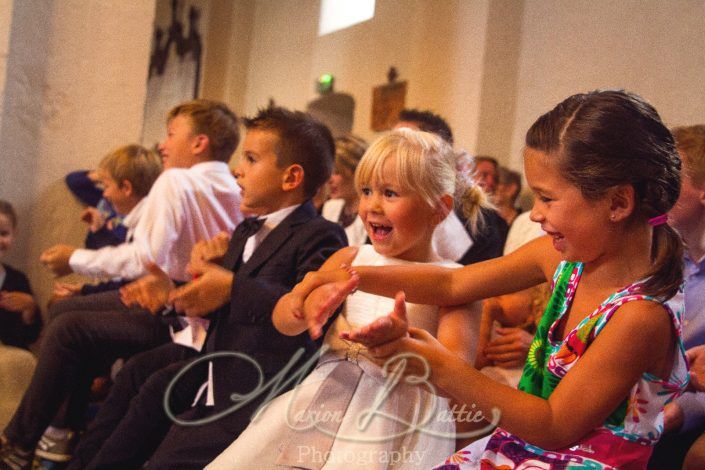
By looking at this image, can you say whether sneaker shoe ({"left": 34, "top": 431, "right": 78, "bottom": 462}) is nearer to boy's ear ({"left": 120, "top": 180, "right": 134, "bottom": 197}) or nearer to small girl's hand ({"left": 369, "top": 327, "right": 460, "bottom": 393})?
boy's ear ({"left": 120, "top": 180, "right": 134, "bottom": 197})

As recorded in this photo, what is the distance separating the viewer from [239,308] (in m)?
1.98

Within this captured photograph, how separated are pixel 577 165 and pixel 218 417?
1.10m

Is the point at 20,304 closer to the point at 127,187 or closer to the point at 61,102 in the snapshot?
the point at 127,187

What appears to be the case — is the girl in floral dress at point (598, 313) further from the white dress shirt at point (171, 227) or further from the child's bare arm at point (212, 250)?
the white dress shirt at point (171, 227)

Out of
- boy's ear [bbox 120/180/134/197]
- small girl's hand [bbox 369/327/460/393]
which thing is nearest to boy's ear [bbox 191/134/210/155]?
boy's ear [bbox 120/180/134/197]

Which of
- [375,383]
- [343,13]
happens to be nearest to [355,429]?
[375,383]

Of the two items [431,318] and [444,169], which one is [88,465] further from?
[444,169]

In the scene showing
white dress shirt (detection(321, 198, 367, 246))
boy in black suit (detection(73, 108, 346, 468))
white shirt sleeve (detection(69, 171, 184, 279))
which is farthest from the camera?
white dress shirt (detection(321, 198, 367, 246))

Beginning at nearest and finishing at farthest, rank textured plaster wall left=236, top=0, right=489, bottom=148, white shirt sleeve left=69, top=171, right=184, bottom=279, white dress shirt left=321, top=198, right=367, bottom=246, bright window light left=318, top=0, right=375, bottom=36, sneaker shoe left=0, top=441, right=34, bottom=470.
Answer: sneaker shoe left=0, top=441, right=34, bottom=470
white shirt sleeve left=69, top=171, right=184, bottom=279
white dress shirt left=321, top=198, right=367, bottom=246
bright window light left=318, top=0, right=375, bottom=36
textured plaster wall left=236, top=0, right=489, bottom=148

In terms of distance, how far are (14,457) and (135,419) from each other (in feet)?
1.67

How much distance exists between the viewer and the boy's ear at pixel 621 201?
A: 4.12 feet

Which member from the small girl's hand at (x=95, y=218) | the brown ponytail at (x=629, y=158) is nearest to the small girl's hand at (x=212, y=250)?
the brown ponytail at (x=629, y=158)

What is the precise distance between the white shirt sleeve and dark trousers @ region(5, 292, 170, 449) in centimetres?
16

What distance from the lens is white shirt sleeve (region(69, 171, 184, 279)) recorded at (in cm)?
271
